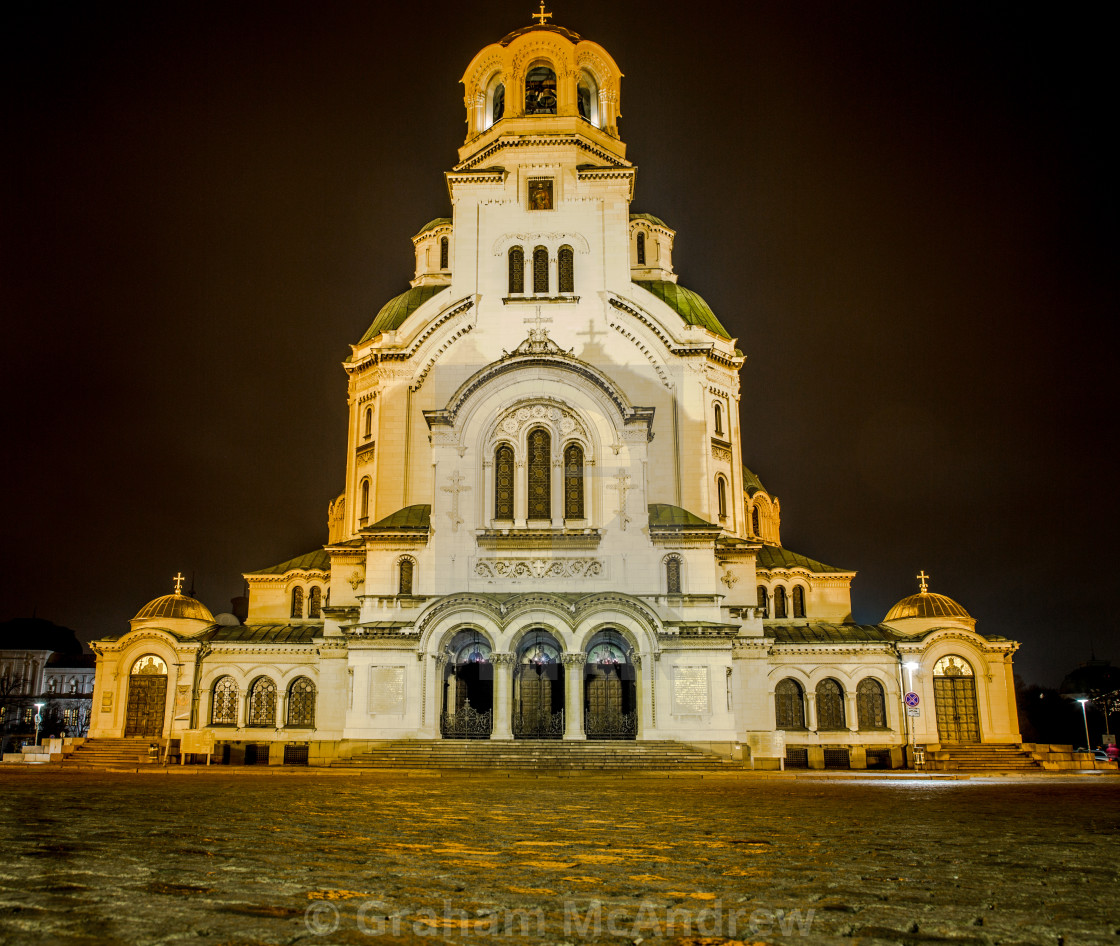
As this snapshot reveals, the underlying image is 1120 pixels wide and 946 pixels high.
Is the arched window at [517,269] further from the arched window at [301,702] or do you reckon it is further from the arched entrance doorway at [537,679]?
the arched window at [301,702]

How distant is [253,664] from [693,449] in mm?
19682

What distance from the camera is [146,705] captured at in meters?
38.2

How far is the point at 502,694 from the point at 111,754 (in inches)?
619

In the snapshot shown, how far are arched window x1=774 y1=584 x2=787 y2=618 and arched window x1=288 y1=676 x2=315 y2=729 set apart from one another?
65.8 feet

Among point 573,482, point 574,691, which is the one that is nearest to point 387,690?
point 574,691

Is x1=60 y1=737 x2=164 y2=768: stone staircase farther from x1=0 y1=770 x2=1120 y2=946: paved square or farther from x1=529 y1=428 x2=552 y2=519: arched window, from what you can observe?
x1=0 y1=770 x2=1120 y2=946: paved square

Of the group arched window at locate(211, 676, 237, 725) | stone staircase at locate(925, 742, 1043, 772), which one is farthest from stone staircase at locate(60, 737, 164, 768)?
stone staircase at locate(925, 742, 1043, 772)

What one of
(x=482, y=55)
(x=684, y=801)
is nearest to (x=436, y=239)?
(x=482, y=55)

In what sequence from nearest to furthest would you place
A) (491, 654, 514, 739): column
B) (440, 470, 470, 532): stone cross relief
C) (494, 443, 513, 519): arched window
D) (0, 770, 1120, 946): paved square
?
(0, 770, 1120, 946): paved square
(491, 654, 514, 739): column
(440, 470, 470, 532): stone cross relief
(494, 443, 513, 519): arched window

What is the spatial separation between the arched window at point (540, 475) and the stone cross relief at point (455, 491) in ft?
8.31

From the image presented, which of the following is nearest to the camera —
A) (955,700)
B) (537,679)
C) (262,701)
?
(537,679)

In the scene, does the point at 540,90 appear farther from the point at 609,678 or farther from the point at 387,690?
the point at 387,690

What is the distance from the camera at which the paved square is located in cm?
433

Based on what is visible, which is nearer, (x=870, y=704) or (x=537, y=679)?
(x=537, y=679)
